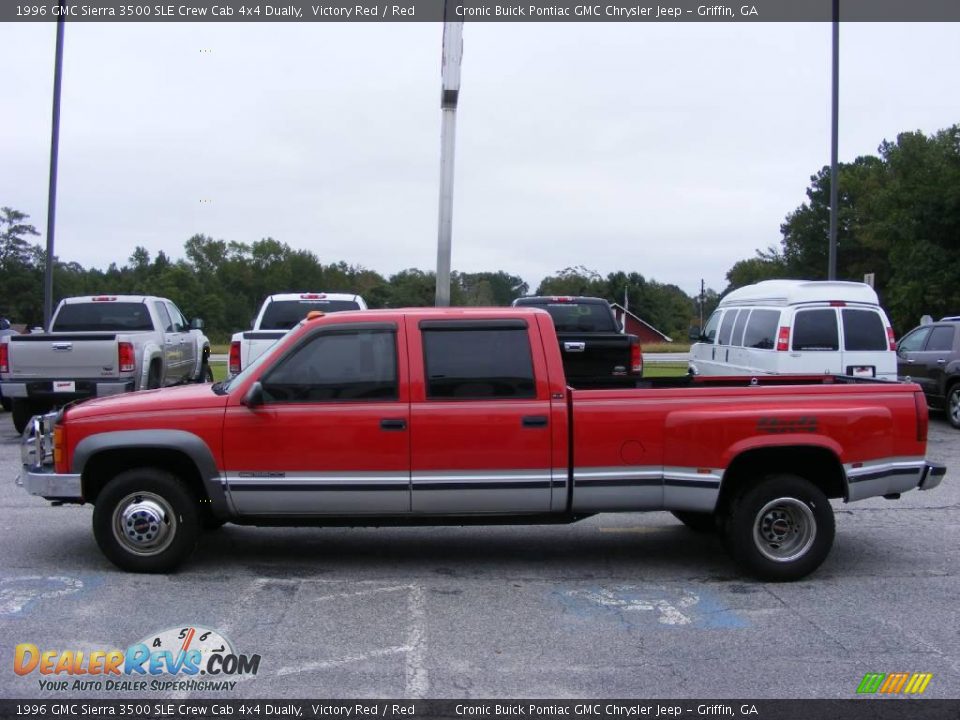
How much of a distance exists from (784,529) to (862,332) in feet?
24.7

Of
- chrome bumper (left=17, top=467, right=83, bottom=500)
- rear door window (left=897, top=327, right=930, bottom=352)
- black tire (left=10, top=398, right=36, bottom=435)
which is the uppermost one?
rear door window (left=897, top=327, right=930, bottom=352)

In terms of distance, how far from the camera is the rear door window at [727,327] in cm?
1530

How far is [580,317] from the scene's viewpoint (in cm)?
1503

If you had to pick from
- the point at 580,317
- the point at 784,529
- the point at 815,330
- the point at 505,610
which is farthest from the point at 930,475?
the point at 580,317

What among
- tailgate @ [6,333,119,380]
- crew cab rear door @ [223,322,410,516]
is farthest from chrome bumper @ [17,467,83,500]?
tailgate @ [6,333,119,380]

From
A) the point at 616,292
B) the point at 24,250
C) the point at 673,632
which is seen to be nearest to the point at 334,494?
the point at 673,632

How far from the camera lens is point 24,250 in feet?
204

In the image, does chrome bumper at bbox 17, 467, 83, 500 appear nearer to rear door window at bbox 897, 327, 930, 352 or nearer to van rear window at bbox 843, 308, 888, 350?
van rear window at bbox 843, 308, 888, 350

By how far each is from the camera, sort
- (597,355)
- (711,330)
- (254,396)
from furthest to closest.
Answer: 1. (711,330)
2. (597,355)
3. (254,396)

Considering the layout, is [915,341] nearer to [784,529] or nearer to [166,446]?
[784,529]

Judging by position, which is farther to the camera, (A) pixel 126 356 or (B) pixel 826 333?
(B) pixel 826 333

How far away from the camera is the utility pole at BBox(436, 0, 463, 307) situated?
44.0 feet

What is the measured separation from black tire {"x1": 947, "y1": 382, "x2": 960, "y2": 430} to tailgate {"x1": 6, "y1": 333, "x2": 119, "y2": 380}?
12.6 metres

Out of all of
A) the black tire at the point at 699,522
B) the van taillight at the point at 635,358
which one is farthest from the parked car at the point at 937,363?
the black tire at the point at 699,522
